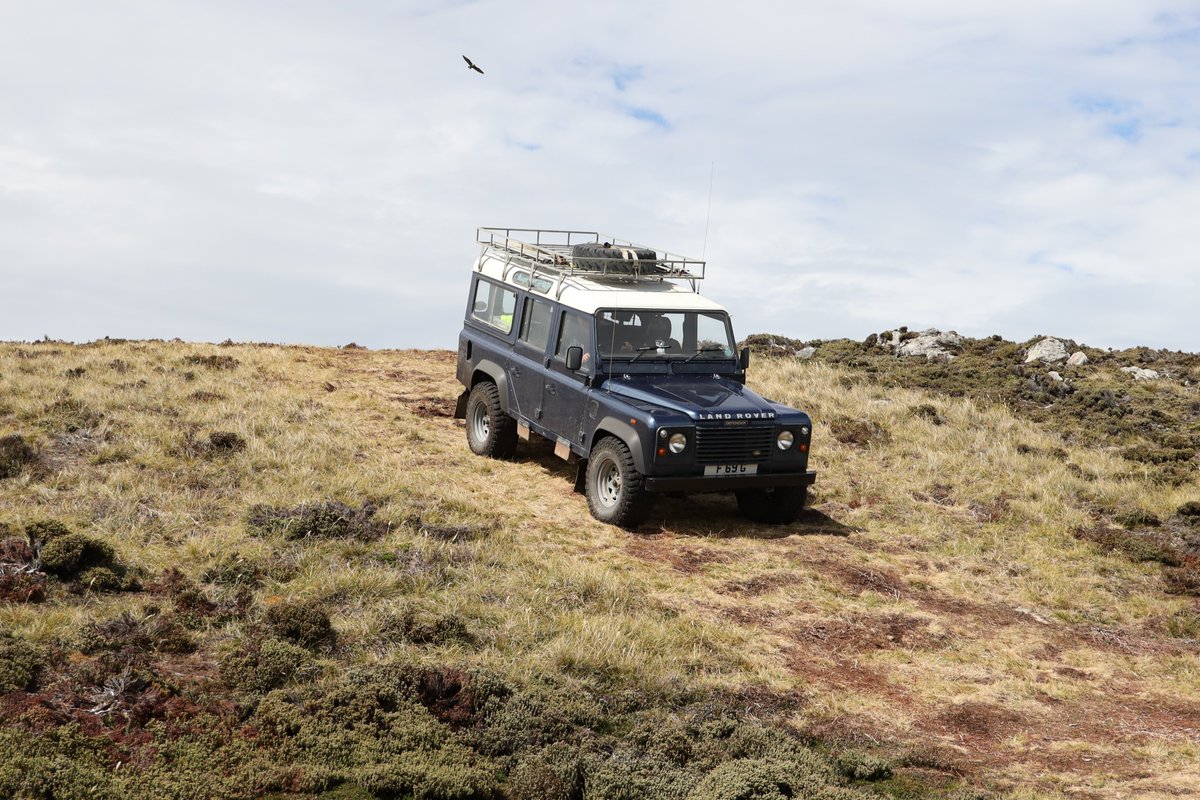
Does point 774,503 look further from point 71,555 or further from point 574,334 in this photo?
point 71,555

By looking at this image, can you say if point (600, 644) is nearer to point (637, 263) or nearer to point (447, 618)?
point (447, 618)

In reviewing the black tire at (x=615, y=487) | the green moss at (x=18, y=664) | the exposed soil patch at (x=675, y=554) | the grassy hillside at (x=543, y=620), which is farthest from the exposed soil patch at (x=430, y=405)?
the green moss at (x=18, y=664)

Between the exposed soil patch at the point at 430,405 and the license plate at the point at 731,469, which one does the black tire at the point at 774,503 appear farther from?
the exposed soil patch at the point at 430,405

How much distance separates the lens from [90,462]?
1173 centimetres

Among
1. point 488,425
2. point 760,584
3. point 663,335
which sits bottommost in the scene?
point 760,584

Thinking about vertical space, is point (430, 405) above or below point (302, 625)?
above

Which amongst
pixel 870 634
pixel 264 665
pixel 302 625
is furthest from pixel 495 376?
pixel 264 665

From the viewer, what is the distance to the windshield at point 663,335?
39.8 ft

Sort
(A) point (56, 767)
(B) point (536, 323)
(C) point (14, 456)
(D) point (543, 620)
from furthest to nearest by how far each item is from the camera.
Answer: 1. (B) point (536, 323)
2. (C) point (14, 456)
3. (D) point (543, 620)
4. (A) point (56, 767)

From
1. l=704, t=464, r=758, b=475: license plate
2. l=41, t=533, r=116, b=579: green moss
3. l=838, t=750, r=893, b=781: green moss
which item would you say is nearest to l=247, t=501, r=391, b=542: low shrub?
l=41, t=533, r=116, b=579: green moss

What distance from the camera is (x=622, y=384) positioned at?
11.9 m

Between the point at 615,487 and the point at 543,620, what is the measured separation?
351 centimetres

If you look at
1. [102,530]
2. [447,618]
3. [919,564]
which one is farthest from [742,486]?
[102,530]

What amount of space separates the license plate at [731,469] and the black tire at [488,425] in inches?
137
